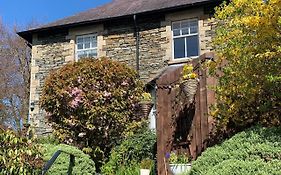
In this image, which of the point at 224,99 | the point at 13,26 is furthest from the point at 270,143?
the point at 13,26

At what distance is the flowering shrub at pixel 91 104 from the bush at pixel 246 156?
658cm

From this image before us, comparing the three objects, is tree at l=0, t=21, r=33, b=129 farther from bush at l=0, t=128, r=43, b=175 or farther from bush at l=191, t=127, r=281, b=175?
bush at l=191, t=127, r=281, b=175

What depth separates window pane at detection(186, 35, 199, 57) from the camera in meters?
14.0

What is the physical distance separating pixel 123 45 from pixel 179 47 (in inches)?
81.3

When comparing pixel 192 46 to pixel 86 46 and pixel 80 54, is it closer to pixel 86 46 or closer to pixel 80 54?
pixel 86 46

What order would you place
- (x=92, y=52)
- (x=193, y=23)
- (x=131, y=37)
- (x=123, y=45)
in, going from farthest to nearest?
1. (x=92, y=52)
2. (x=123, y=45)
3. (x=131, y=37)
4. (x=193, y=23)

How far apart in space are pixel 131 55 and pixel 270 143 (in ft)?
33.5

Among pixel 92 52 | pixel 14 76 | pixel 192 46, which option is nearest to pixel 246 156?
pixel 192 46

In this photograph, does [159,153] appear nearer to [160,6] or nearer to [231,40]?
[231,40]

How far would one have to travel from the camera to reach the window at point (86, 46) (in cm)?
1551

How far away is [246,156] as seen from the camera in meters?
4.75

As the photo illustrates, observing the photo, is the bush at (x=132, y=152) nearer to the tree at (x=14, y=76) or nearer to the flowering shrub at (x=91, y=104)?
the flowering shrub at (x=91, y=104)

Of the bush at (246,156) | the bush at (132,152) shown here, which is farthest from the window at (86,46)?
the bush at (246,156)

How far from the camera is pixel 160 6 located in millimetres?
14375
